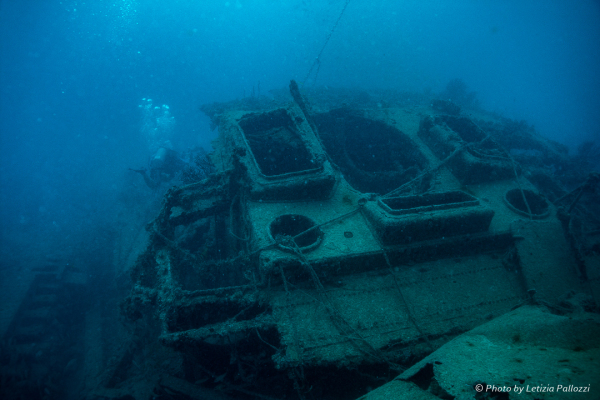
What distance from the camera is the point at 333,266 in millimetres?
4996

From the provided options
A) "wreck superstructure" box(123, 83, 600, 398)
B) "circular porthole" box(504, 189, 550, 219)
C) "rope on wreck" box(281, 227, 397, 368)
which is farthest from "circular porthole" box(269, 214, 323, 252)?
"circular porthole" box(504, 189, 550, 219)

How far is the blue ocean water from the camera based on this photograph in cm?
2397

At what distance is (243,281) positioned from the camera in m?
6.07

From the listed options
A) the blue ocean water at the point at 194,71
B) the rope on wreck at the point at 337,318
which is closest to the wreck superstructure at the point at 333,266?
the rope on wreck at the point at 337,318

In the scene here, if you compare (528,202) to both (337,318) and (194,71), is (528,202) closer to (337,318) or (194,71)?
(337,318)

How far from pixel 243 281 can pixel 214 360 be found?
5.69 ft

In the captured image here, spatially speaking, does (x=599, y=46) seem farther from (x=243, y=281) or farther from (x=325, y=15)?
(x=243, y=281)

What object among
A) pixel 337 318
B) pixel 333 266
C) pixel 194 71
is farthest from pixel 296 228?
pixel 194 71

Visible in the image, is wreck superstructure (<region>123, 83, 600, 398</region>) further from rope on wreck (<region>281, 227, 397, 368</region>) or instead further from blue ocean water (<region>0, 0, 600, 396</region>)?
blue ocean water (<region>0, 0, 600, 396</region>)

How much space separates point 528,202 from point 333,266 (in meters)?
5.59

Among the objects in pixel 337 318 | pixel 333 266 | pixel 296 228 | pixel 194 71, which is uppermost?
pixel 194 71

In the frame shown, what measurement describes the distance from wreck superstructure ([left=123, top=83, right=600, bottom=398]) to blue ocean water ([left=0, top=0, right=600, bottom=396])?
8751 mm

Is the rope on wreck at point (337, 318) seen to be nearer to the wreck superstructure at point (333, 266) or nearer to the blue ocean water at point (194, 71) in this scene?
the wreck superstructure at point (333, 266)

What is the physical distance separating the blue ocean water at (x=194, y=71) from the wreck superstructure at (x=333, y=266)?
875 cm
